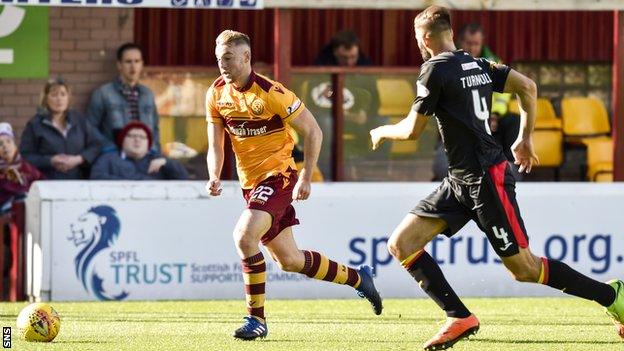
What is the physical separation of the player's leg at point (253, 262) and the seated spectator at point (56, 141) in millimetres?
4668

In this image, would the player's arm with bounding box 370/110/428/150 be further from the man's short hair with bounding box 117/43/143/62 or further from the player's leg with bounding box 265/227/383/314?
the man's short hair with bounding box 117/43/143/62

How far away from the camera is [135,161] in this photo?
46.9 ft

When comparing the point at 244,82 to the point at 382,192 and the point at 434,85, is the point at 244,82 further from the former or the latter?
the point at 382,192

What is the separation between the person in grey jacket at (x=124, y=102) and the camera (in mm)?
14945

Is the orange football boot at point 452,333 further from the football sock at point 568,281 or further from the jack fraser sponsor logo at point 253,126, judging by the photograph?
the jack fraser sponsor logo at point 253,126

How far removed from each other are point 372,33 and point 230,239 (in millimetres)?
Answer: 4874

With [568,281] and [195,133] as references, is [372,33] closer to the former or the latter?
[195,133]

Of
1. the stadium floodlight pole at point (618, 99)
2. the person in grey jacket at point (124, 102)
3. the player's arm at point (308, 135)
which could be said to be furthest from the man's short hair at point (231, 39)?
the stadium floodlight pole at point (618, 99)

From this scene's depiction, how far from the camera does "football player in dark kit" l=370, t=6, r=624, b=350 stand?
8898 mm

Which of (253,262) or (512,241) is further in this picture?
(253,262)

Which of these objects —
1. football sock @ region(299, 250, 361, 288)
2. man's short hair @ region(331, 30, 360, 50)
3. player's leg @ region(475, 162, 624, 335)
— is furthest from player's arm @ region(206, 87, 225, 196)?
man's short hair @ region(331, 30, 360, 50)

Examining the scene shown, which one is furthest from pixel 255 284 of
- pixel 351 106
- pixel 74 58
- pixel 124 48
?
pixel 351 106

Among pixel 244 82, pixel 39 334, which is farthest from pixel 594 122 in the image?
pixel 39 334

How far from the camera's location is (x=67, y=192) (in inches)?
511
